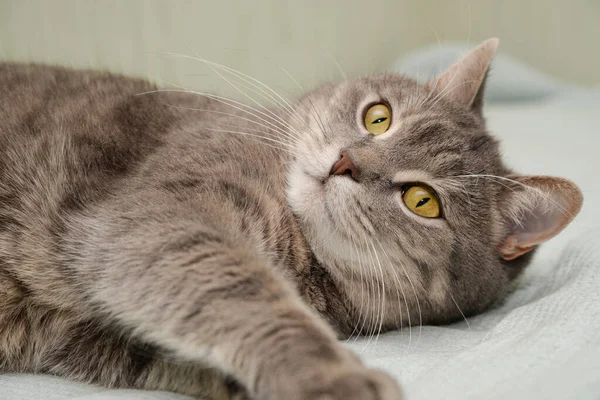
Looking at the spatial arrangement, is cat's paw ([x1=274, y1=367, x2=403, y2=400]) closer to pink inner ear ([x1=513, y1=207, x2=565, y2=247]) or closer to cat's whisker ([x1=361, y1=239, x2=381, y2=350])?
cat's whisker ([x1=361, y1=239, x2=381, y2=350])

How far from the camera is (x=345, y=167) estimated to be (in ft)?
4.39

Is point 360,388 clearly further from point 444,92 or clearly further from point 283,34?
point 283,34

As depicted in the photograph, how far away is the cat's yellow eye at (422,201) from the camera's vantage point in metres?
1.37

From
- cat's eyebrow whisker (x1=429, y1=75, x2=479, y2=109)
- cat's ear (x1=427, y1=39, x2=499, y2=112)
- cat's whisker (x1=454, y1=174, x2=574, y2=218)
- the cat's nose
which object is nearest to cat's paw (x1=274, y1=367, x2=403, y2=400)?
the cat's nose

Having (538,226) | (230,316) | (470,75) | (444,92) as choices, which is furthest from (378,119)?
(230,316)

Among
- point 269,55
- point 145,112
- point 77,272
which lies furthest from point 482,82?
point 269,55

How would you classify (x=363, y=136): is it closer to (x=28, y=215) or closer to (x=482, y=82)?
(x=482, y=82)

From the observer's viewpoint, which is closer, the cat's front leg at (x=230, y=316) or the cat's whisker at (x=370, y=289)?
the cat's front leg at (x=230, y=316)

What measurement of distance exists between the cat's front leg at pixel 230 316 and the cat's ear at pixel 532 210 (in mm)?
717

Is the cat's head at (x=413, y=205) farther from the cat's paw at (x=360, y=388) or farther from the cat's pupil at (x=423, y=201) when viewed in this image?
the cat's paw at (x=360, y=388)

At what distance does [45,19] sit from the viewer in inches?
106


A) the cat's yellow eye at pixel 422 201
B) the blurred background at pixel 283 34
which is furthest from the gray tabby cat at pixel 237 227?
the blurred background at pixel 283 34

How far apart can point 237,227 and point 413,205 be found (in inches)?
17.2

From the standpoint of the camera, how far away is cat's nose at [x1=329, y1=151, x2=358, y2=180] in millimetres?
1332
